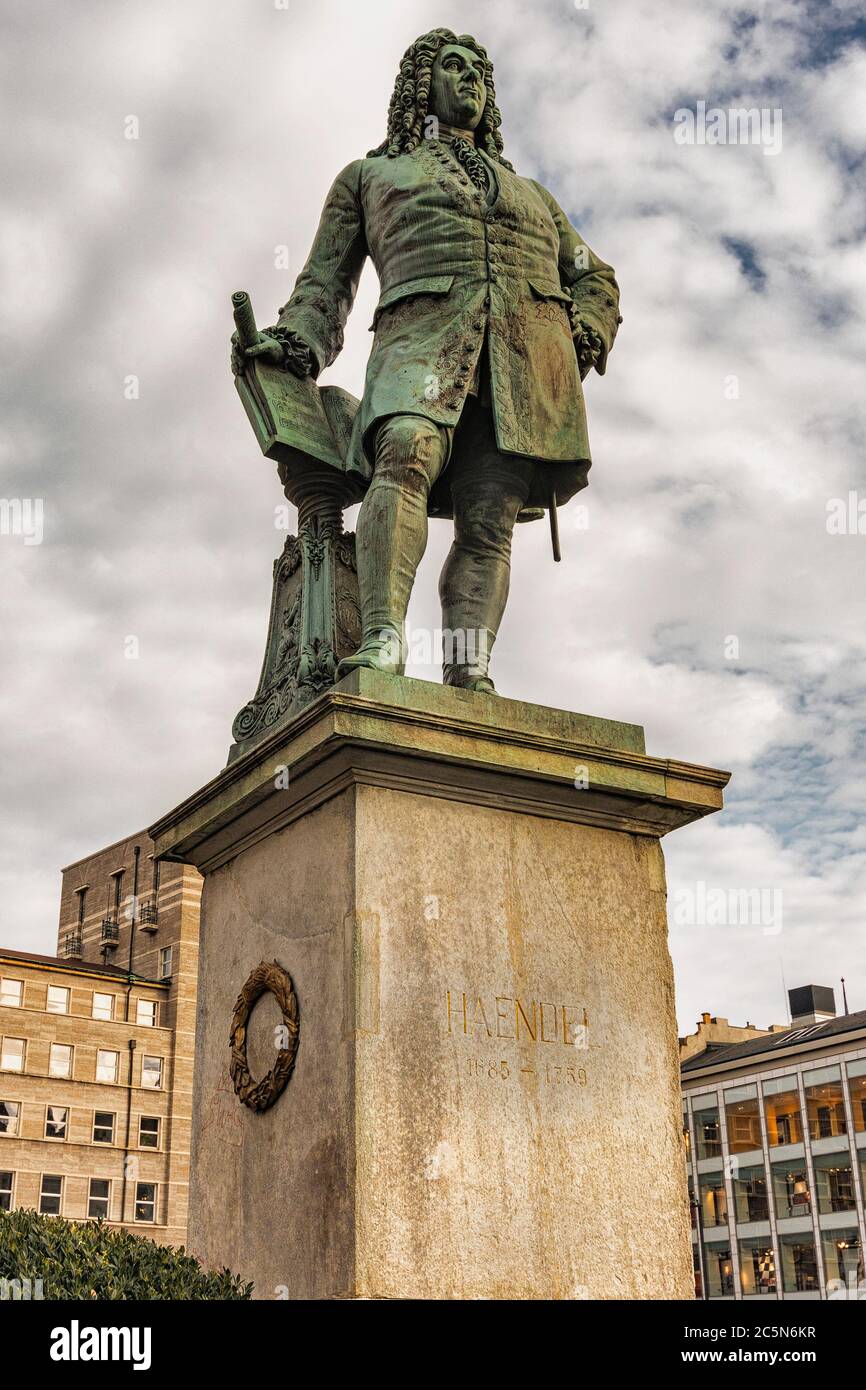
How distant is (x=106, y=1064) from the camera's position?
235 ft

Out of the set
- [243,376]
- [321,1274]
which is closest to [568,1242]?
[321,1274]

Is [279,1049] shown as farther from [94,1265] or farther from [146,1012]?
[146,1012]

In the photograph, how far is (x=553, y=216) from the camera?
26.1ft

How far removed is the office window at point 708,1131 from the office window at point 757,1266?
5.28 m

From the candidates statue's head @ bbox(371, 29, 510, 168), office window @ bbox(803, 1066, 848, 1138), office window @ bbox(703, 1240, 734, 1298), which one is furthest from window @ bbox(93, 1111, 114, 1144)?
statue's head @ bbox(371, 29, 510, 168)

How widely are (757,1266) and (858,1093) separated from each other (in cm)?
1331

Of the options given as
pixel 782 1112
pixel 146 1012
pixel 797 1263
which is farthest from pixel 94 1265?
pixel 797 1263

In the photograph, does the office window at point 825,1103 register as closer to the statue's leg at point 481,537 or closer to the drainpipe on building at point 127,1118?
the drainpipe on building at point 127,1118

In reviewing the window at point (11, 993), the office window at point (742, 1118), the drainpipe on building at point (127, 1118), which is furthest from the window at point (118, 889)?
the office window at point (742, 1118)

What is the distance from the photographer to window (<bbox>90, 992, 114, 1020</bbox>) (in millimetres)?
73062
